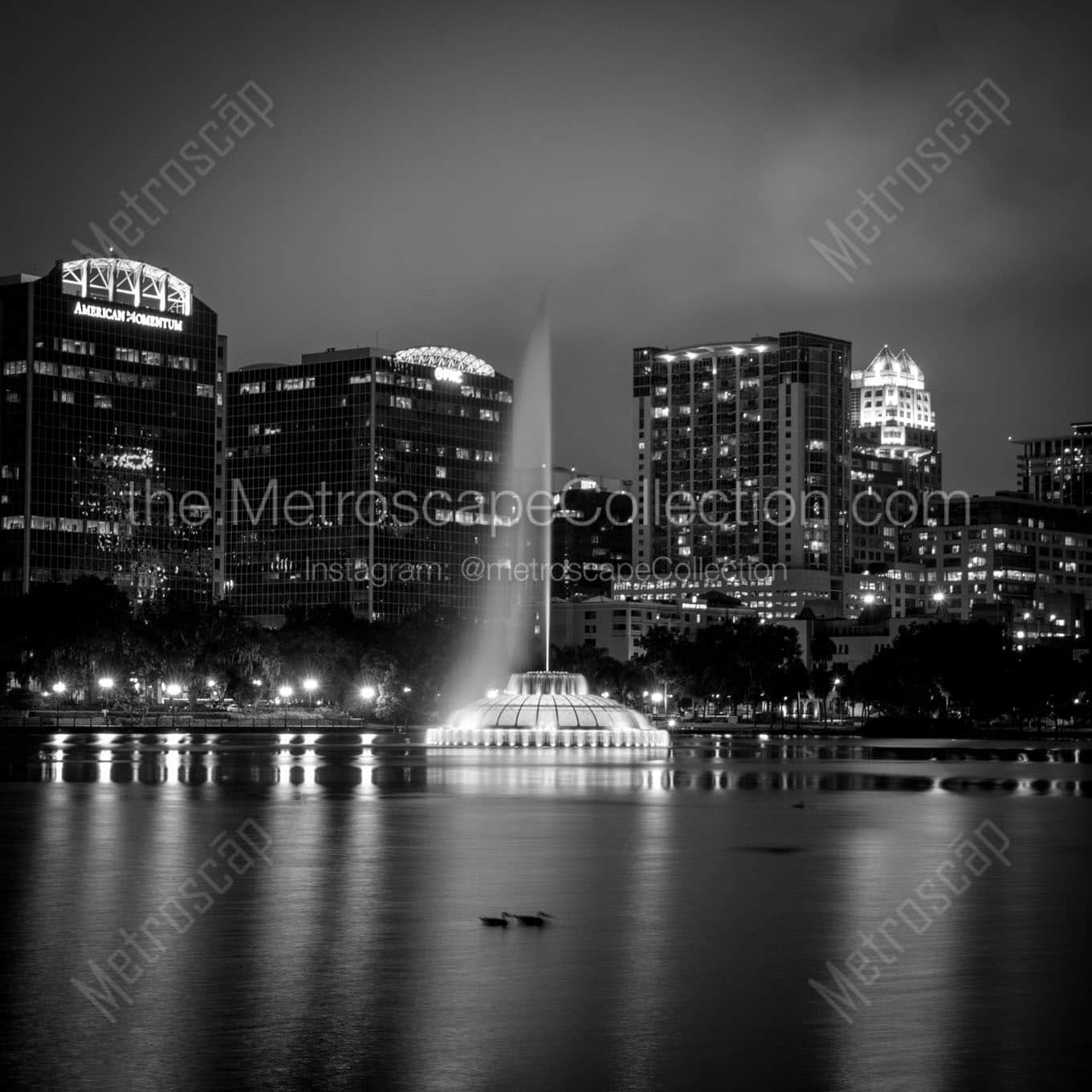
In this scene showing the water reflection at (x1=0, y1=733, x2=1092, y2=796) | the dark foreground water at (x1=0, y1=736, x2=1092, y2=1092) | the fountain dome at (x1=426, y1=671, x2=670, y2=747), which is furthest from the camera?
the fountain dome at (x1=426, y1=671, x2=670, y2=747)

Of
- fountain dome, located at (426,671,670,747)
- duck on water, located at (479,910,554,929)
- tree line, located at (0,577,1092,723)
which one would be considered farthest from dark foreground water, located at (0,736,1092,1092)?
tree line, located at (0,577,1092,723)

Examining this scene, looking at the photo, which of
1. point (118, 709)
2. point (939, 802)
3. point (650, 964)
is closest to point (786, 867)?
point (650, 964)

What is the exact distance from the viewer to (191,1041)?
776 inches

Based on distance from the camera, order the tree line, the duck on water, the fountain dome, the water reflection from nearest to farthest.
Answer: the duck on water < the water reflection < the fountain dome < the tree line

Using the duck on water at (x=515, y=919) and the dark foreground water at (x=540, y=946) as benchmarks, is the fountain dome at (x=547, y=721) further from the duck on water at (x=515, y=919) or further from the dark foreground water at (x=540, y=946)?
the duck on water at (x=515, y=919)

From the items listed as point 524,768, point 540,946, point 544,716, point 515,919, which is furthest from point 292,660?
point 540,946

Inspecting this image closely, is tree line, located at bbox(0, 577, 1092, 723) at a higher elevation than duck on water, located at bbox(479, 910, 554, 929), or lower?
higher

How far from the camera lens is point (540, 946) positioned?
1011 inches

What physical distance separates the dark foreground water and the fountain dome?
191 ft

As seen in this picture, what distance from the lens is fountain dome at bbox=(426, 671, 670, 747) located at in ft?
364

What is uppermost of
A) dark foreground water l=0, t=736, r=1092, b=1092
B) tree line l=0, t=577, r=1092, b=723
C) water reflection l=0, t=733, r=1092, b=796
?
tree line l=0, t=577, r=1092, b=723

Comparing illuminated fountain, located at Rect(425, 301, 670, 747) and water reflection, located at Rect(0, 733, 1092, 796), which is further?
illuminated fountain, located at Rect(425, 301, 670, 747)

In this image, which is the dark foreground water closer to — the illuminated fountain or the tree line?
the illuminated fountain

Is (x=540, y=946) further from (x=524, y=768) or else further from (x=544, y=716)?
(x=544, y=716)
